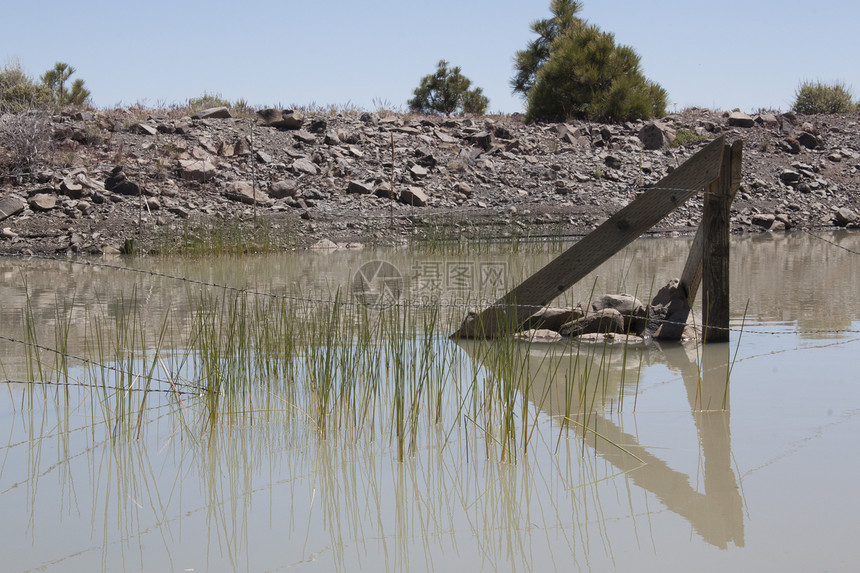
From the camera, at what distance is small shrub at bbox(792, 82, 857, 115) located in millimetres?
26156

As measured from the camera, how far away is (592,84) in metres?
22.6

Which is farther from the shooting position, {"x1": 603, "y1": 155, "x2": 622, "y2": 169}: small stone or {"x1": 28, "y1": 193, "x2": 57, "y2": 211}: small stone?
{"x1": 603, "y1": 155, "x2": 622, "y2": 169}: small stone

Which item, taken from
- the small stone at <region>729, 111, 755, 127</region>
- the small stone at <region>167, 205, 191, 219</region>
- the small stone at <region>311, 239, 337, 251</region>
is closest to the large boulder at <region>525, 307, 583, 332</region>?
the small stone at <region>311, 239, 337, 251</region>

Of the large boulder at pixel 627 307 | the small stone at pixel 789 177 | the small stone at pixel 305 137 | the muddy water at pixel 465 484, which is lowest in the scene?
the muddy water at pixel 465 484

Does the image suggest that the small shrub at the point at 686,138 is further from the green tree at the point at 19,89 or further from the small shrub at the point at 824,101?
the green tree at the point at 19,89

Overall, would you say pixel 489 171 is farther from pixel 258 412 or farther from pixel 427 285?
pixel 258 412

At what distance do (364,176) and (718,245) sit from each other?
507 inches

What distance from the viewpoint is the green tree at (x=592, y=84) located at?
22.3 meters

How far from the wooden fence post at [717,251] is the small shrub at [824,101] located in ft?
78.4

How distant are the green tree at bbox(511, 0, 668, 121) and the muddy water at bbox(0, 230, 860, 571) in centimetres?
1877

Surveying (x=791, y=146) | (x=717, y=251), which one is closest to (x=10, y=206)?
(x=717, y=251)

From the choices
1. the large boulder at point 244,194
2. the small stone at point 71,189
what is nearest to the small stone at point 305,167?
the large boulder at point 244,194

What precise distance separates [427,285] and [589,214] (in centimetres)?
823

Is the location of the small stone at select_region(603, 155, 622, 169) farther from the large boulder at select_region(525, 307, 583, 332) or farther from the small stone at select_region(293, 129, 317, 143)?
the large boulder at select_region(525, 307, 583, 332)
